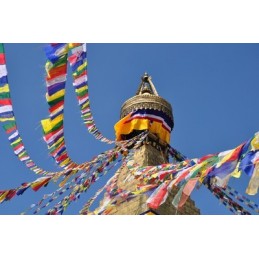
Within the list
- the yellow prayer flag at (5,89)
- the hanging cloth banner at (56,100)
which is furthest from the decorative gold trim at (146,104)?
the yellow prayer flag at (5,89)

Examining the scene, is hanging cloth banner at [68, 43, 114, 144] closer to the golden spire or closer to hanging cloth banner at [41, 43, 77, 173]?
hanging cloth banner at [41, 43, 77, 173]

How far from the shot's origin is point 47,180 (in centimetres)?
970

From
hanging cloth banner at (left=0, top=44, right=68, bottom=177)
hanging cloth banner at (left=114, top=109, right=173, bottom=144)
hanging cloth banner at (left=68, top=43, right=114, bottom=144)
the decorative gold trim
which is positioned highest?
the decorative gold trim

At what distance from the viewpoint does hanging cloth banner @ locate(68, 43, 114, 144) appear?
8.03m

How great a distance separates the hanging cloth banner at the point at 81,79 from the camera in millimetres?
8031

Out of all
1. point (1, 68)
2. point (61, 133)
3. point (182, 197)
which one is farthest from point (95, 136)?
point (182, 197)

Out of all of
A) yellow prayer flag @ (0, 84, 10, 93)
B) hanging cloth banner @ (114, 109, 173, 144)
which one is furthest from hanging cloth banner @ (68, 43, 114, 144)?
hanging cloth banner @ (114, 109, 173, 144)

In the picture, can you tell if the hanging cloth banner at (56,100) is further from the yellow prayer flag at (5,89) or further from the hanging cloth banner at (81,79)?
the yellow prayer flag at (5,89)

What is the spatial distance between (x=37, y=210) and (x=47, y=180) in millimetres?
720

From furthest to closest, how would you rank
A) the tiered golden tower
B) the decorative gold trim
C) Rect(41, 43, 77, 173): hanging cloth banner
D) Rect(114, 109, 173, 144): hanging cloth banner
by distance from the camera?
1. the decorative gold trim
2. Rect(114, 109, 173, 144): hanging cloth banner
3. the tiered golden tower
4. Rect(41, 43, 77, 173): hanging cloth banner

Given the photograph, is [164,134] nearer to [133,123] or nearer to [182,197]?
[133,123]

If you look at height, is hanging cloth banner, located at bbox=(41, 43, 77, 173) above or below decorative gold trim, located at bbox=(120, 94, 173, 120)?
below

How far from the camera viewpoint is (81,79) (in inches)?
351

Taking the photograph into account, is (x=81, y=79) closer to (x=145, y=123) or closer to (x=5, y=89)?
(x=5, y=89)
